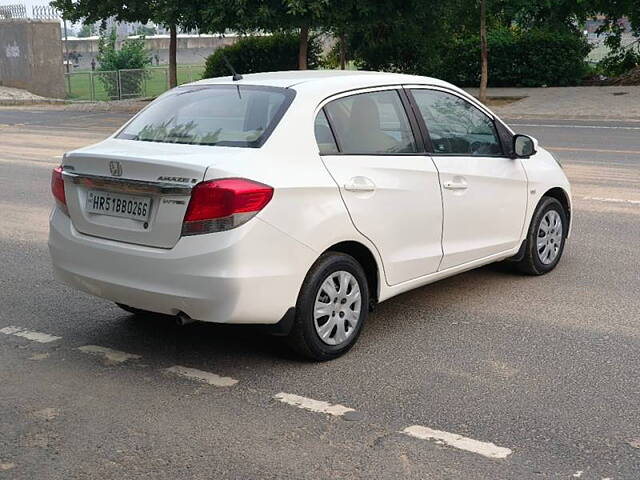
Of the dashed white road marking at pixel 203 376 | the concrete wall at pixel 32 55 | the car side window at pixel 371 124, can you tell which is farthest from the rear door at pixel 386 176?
the concrete wall at pixel 32 55

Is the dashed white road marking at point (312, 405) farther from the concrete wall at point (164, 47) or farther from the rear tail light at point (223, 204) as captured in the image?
the concrete wall at point (164, 47)

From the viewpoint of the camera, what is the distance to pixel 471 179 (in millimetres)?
6188

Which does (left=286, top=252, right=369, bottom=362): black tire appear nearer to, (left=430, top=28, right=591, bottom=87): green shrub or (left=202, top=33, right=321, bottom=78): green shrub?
(left=430, top=28, right=591, bottom=87): green shrub

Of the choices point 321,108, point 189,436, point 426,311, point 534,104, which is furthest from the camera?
point 534,104

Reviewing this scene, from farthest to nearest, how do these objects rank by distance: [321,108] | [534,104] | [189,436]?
[534,104] → [321,108] → [189,436]

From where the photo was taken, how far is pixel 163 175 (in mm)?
4883

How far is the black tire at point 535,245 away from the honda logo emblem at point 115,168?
127 inches

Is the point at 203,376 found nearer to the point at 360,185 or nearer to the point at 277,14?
A: the point at 360,185

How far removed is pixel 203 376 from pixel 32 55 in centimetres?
4077

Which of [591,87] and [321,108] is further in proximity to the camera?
[591,87]

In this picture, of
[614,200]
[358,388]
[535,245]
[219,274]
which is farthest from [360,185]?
[614,200]

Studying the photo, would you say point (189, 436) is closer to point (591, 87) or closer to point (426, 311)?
point (426, 311)

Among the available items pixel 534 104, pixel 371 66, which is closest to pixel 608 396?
pixel 534 104

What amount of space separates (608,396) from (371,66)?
2863 cm
